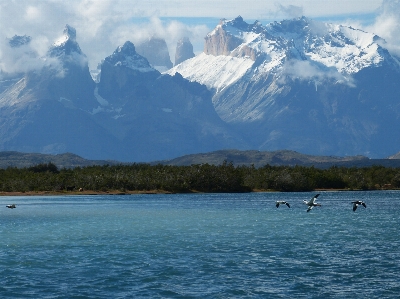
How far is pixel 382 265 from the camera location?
6253 cm

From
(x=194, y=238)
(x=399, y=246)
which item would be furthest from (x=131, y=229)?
(x=399, y=246)

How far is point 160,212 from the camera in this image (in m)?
135

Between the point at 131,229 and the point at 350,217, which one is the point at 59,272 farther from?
the point at 350,217

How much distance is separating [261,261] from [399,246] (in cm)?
1736

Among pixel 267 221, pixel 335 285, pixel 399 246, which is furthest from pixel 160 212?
pixel 335 285

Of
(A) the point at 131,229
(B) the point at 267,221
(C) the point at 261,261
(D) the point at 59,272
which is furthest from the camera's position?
(B) the point at 267,221

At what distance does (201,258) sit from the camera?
67.2 metres

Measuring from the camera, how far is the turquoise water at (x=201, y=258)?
53.2m

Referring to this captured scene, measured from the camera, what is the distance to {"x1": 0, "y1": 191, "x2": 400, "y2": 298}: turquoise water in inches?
2094

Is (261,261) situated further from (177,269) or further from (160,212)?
(160,212)

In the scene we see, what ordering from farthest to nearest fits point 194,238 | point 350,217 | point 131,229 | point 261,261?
point 350,217 < point 131,229 < point 194,238 < point 261,261

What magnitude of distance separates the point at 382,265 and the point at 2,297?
29.1 metres

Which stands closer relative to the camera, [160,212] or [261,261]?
[261,261]

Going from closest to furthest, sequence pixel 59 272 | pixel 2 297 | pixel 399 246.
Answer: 1. pixel 2 297
2. pixel 59 272
3. pixel 399 246
